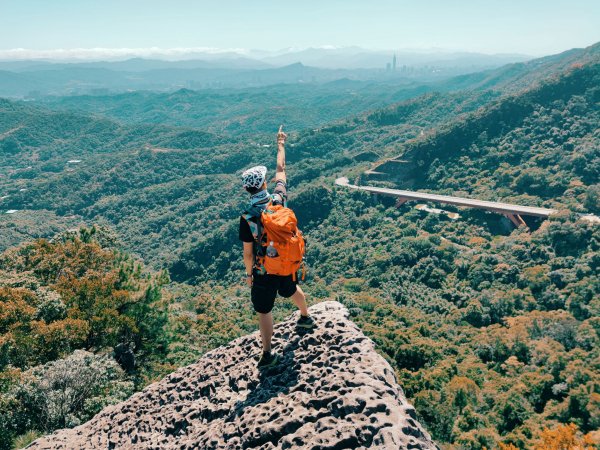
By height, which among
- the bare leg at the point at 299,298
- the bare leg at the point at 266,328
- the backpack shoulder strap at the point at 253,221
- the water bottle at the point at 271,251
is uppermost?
the backpack shoulder strap at the point at 253,221

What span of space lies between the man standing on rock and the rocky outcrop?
1260 mm

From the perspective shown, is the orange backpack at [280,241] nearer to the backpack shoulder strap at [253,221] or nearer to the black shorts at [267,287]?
the backpack shoulder strap at [253,221]

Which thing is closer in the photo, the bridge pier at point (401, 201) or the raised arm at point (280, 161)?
the raised arm at point (280, 161)

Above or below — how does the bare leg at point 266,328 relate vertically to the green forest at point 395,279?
above

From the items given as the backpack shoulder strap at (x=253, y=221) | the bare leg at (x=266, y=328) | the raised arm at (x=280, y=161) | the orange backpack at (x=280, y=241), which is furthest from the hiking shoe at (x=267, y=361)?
the raised arm at (x=280, y=161)

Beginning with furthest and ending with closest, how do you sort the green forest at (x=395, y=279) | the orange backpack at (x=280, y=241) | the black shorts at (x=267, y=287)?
the green forest at (x=395, y=279)
the black shorts at (x=267, y=287)
the orange backpack at (x=280, y=241)

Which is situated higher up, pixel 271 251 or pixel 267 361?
pixel 271 251

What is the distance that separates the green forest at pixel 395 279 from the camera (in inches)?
706

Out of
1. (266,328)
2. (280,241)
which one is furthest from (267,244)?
(266,328)

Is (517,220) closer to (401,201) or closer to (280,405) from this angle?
(401,201)

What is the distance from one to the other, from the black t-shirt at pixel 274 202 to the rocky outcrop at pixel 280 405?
112 inches

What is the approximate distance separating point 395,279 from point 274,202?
2178 inches

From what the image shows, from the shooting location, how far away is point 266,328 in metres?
8.34

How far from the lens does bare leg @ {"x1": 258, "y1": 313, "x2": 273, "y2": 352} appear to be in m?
8.22
